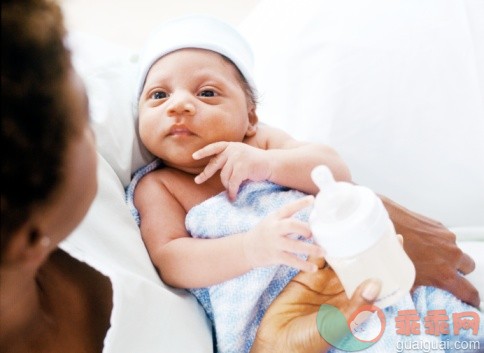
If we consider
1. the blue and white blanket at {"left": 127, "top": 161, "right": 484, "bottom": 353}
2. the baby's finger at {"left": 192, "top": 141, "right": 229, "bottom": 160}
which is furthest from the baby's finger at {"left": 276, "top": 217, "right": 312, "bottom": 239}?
the baby's finger at {"left": 192, "top": 141, "right": 229, "bottom": 160}

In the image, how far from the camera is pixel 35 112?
382 mm

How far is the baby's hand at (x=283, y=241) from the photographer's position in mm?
640

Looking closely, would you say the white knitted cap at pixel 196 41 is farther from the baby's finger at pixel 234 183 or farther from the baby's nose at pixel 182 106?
the baby's finger at pixel 234 183

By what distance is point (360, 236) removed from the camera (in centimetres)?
57

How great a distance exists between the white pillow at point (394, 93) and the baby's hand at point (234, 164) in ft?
0.99

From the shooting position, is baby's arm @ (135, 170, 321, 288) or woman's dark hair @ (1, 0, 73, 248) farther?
baby's arm @ (135, 170, 321, 288)

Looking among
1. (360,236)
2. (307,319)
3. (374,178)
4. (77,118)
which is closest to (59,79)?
(77,118)

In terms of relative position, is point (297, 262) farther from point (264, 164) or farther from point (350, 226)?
point (264, 164)

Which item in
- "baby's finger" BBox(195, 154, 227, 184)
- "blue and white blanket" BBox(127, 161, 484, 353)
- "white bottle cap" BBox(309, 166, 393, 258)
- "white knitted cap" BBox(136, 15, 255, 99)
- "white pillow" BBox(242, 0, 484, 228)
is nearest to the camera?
"white bottle cap" BBox(309, 166, 393, 258)

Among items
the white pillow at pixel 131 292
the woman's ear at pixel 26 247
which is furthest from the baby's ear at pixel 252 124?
the woman's ear at pixel 26 247

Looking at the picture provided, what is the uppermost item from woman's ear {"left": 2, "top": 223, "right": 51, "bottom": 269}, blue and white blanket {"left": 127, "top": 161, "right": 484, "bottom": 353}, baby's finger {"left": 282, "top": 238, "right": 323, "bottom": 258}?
woman's ear {"left": 2, "top": 223, "right": 51, "bottom": 269}

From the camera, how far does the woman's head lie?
14.6 inches

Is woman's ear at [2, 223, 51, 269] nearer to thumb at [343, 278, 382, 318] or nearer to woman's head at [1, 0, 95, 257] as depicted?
woman's head at [1, 0, 95, 257]

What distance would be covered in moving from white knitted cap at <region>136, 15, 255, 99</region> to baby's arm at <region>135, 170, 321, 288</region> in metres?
0.22
